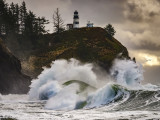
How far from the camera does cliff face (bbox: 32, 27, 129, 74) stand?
46125 mm

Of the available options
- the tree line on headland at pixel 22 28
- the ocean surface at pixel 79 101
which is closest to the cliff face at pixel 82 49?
the tree line on headland at pixel 22 28

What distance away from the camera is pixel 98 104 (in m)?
18.4

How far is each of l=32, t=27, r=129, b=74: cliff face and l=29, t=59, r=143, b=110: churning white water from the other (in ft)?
25.7

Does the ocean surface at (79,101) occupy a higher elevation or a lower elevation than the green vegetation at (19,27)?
lower

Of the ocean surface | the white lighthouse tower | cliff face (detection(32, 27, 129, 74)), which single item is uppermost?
the white lighthouse tower

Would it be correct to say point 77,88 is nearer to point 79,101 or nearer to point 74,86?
point 74,86

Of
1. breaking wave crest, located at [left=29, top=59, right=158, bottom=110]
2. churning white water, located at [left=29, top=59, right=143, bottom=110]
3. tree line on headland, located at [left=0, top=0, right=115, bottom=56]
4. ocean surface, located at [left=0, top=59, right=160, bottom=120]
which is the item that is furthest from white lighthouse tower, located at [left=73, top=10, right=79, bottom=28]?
ocean surface, located at [left=0, top=59, right=160, bottom=120]

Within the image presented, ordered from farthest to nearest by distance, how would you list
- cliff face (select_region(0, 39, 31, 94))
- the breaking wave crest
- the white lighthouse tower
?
the white lighthouse tower → cliff face (select_region(0, 39, 31, 94)) → the breaking wave crest

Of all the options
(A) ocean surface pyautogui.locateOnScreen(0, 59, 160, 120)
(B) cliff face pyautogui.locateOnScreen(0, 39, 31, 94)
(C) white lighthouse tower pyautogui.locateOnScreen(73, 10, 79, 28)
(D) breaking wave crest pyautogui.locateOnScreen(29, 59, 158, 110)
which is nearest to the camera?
(A) ocean surface pyautogui.locateOnScreen(0, 59, 160, 120)

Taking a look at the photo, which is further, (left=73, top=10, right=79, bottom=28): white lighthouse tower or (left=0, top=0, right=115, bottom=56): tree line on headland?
(left=73, top=10, right=79, bottom=28): white lighthouse tower

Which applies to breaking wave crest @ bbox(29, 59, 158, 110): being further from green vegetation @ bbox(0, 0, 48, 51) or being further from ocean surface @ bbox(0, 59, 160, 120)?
green vegetation @ bbox(0, 0, 48, 51)

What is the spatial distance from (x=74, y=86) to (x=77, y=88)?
0.64 metres

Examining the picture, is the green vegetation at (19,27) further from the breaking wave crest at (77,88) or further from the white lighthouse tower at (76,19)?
the breaking wave crest at (77,88)

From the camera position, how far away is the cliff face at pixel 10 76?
33.8m
